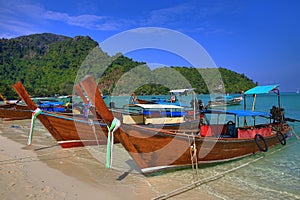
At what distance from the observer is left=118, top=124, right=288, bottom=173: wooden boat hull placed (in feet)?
20.3

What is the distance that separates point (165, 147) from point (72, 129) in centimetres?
481

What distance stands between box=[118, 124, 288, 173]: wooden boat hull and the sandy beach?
0.53 m

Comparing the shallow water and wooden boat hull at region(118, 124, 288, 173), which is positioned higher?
wooden boat hull at region(118, 124, 288, 173)

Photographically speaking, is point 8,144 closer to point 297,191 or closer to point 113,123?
point 113,123

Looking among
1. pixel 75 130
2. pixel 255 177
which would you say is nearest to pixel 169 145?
pixel 255 177

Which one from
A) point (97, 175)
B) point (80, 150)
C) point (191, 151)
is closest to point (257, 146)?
point (191, 151)

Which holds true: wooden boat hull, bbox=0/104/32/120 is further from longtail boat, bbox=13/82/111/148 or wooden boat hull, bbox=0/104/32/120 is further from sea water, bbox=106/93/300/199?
sea water, bbox=106/93/300/199

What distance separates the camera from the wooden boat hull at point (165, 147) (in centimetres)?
618

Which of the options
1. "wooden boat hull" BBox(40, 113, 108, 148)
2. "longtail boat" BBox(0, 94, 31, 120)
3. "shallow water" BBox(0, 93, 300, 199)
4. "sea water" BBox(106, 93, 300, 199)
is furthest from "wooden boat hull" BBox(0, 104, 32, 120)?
"sea water" BBox(106, 93, 300, 199)

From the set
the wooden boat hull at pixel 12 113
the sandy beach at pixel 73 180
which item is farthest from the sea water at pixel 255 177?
the wooden boat hull at pixel 12 113

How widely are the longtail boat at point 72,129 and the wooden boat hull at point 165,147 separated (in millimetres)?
2901

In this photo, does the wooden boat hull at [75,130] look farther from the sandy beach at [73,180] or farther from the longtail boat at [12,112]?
the longtail boat at [12,112]

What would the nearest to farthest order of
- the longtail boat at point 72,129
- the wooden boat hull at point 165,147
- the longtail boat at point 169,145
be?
1. the longtail boat at point 169,145
2. the wooden boat hull at point 165,147
3. the longtail boat at point 72,129

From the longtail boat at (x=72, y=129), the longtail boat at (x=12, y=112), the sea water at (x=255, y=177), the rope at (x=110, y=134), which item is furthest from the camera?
the longtail boat at (x=12, y=112)
